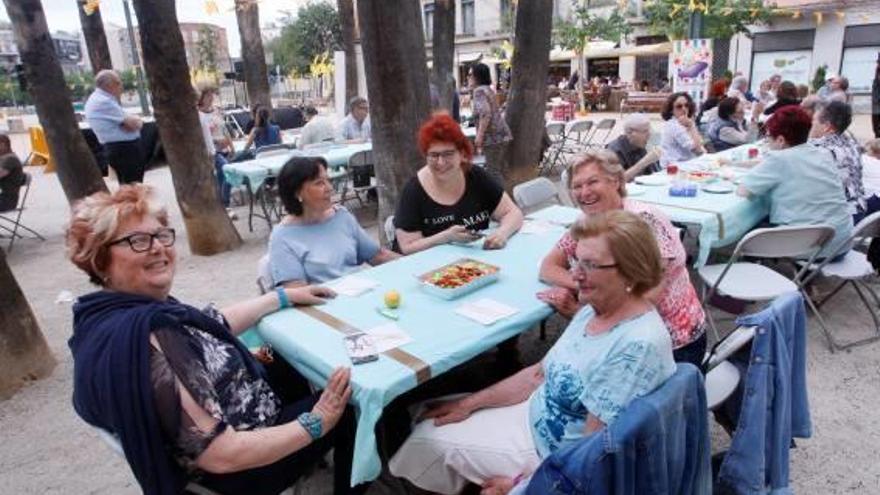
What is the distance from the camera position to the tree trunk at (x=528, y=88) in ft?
23.7

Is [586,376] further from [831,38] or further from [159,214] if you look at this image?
[831,38]

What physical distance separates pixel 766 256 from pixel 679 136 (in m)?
3.13

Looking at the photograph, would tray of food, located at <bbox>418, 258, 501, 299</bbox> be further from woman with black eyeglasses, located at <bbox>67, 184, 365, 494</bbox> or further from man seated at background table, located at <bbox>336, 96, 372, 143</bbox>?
man seated at background table, located at <bbox>336, 96, 372, 143</bbox>

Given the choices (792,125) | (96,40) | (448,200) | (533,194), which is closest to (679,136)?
(792,125)

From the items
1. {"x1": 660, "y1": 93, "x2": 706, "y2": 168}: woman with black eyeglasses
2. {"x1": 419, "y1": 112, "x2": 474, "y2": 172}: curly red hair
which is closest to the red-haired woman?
{"x1": 419, "y1": 112, "x2": 474, "y2": 172}: curly red hair

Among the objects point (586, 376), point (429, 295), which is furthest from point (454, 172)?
point (586, 376)

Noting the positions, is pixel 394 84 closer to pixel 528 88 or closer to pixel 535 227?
pixel 535 227

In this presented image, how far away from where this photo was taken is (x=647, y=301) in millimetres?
1647

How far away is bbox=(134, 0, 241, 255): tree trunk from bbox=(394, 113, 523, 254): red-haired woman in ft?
10.6

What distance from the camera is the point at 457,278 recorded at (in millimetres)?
2422

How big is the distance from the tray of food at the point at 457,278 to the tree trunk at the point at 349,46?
1105 centimetres

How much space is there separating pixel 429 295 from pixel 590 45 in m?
29.8

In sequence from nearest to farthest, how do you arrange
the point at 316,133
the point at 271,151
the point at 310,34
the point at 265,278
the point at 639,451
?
the point at 639,451 < the point at 265,278 < the point at 271,151 < the point at 316,133 < the point at 310,34

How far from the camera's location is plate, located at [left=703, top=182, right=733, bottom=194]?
13.6ft
